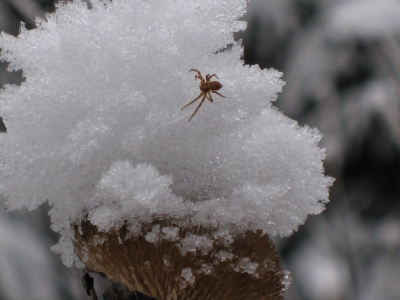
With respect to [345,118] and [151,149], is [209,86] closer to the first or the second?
[151,149]

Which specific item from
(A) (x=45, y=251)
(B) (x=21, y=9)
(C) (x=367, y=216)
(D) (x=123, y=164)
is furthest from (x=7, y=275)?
(C) (x=367, y=216)

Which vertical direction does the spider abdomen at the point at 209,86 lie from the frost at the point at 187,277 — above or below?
above

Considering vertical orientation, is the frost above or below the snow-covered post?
below

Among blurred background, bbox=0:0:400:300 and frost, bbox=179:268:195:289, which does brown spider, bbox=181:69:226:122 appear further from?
blurred background, bbox=0:0:400:300

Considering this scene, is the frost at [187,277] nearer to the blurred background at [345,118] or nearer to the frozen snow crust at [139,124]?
the frozen snow crust at [139,124]

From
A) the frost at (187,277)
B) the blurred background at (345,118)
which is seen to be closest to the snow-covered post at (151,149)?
the frost at (187,277)

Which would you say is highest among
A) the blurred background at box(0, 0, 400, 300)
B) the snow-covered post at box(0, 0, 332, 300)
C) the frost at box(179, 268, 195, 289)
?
the blurred background at box(0, 0, 400, 300)

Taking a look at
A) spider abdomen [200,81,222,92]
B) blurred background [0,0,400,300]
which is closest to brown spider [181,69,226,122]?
spider abdomen [200,81,222,92]

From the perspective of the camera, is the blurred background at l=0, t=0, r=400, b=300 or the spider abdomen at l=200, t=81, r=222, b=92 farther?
the blurred background at l=0, t=0, r=400, b=300
